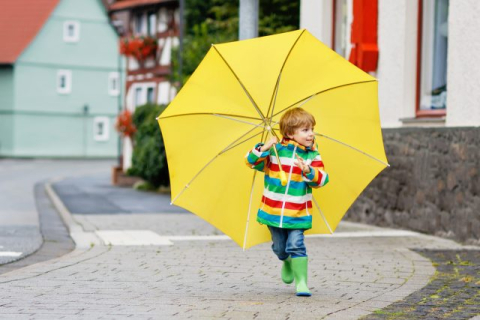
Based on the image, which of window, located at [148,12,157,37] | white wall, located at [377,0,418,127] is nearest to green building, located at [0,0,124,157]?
window, located at [148,12,157,37]

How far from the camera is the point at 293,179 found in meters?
6.71

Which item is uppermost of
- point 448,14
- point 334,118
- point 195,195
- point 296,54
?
point 448,14

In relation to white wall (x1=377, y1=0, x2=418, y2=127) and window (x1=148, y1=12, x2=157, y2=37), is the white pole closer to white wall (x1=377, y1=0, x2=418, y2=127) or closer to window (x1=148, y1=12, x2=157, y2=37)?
white wall (x1=377, y1=0, x2=418, y2=127)

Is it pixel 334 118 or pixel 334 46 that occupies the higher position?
pixel 334 46

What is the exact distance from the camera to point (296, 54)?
6.73 metres

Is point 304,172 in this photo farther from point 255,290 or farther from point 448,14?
point 448,14

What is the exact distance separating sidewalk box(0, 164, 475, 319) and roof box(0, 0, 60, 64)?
156ft

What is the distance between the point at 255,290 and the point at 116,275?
4.42 ft

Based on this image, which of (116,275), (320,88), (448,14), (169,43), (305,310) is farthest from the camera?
(169,43)

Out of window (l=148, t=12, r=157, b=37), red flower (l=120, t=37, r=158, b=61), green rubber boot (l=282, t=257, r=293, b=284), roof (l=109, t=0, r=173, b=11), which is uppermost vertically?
roof (l=109, t=0, r=173, b=11)

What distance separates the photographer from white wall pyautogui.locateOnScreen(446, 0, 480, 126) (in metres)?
11.3

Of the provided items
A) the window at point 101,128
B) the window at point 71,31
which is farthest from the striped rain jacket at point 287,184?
the window at point 101,128

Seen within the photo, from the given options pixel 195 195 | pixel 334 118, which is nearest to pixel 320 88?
pixel 334 118

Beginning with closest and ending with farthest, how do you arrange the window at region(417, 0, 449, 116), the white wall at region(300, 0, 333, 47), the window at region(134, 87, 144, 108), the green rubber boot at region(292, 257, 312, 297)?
the green rubber boot at region(292, 257, 312, 297), the window at region(417, 0, 449, 116), the white wall at region(300, 0, 333, 47), the window at region(134, 87, 144, 108)
